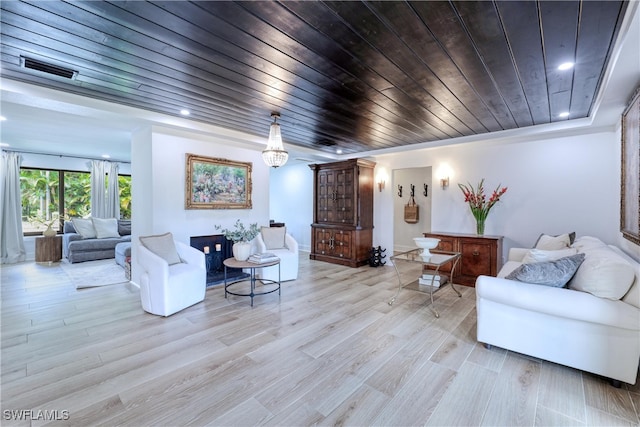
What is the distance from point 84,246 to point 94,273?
1.46 metres

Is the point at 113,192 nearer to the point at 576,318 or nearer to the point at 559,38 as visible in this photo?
the point at 559,38

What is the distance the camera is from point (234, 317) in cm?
326

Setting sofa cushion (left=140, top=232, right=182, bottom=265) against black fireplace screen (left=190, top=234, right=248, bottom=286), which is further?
black fireplace screen (left=190, top=234, right=248, bottom=286)

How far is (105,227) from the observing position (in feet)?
22.3

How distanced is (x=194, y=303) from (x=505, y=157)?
5.40 metres

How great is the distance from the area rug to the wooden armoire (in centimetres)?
399

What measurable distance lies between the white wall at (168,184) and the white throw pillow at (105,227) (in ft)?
10.1

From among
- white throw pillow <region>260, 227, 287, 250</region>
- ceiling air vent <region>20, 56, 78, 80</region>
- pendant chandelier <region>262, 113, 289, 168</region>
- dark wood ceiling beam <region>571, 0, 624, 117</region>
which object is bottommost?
white throw pillow <region>260, 227, 287, 250</region>

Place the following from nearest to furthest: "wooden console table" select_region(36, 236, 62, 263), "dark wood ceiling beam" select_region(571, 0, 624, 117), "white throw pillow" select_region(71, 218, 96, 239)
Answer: "dark wood ceiling beam" select_region(571, 0, 624, 117) → "wooden console table" select_region(36, 236, 62, 263) → "white throw pillow" select_region(71, 218, 96, 239)

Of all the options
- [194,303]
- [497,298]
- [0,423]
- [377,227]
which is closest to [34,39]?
[0,423]

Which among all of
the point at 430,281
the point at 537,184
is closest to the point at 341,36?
the point at 430,281

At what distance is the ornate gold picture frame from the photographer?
95.1 inches

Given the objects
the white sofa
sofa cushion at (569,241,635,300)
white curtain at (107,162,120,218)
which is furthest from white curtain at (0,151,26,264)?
sofa cushion at (569,241,635,300)

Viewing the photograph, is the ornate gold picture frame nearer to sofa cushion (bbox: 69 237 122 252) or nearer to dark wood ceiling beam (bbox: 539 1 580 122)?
dark wood ceiling beam (bbox: 539 1 580 122)
